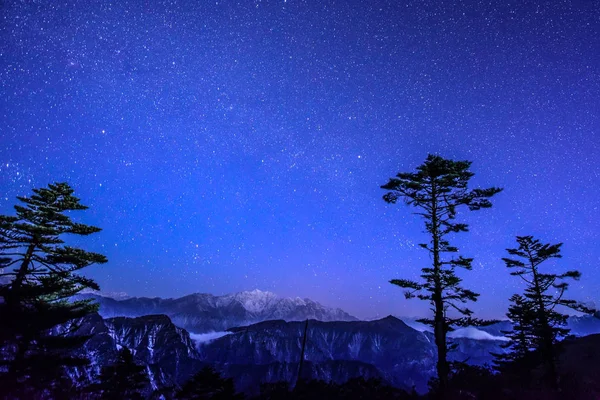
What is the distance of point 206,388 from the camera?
55.9 feet

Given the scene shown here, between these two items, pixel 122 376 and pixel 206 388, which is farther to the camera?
pixel 122 376

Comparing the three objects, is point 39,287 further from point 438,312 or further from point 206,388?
point 438,312

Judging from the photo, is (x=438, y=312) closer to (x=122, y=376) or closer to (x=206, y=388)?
(x=206, y=388)

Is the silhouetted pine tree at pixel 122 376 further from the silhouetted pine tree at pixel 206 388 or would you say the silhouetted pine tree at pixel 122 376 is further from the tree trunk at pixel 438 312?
the tree trunk at pixel 438 312

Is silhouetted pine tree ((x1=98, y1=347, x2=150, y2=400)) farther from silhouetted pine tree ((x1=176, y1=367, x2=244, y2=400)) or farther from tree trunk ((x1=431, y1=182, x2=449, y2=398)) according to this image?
tree trunk ((x1=431, y1=182, x2=449, y2=398))

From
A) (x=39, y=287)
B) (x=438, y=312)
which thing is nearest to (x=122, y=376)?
(x=39, y=287)

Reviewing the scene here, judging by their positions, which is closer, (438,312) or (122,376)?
(438,312)

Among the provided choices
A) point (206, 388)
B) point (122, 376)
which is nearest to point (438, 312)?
point (206, 388)

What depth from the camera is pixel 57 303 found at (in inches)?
965

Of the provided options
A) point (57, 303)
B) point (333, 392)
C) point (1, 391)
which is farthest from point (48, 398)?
point (57, 303)

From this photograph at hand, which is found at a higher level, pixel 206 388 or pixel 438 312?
pixel 438 312

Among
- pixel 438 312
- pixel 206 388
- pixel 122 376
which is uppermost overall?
pixel 438 312

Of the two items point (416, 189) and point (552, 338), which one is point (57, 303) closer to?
point (416, 189)

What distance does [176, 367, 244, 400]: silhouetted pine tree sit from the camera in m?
16.6
